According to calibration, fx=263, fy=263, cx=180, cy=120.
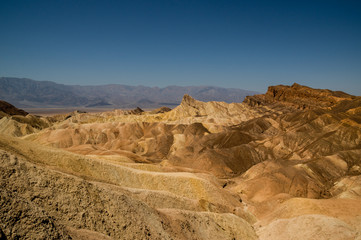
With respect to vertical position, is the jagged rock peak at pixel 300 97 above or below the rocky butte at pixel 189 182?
above

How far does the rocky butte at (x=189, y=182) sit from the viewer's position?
13938 millimetres

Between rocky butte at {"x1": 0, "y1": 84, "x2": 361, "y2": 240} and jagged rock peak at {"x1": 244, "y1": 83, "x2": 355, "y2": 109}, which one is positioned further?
jagged rock peak at {"x1": 244, "y1": 83, "x2": 355, "y2": 109}

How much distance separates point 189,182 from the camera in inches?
1199

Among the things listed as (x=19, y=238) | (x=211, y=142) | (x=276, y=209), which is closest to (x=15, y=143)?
(x=19, y=238)

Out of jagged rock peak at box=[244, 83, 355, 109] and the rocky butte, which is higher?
jagged rock peak at box=[244, 83, 355, 109]

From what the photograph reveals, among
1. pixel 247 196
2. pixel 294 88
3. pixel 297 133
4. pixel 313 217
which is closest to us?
pixel 313 217

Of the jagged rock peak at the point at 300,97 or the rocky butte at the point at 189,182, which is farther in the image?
the jagged rock peak at the point at 300,97

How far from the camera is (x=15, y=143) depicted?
2516 centimetres

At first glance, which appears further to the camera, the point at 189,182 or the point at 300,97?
the point at 300,97

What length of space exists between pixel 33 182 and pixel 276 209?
23629mm

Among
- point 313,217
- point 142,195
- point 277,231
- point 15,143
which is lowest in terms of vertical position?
point 277,231

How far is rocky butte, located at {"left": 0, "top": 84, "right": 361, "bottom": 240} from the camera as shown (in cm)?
1394

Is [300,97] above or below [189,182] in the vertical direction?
above

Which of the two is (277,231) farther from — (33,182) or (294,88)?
(294,88)
